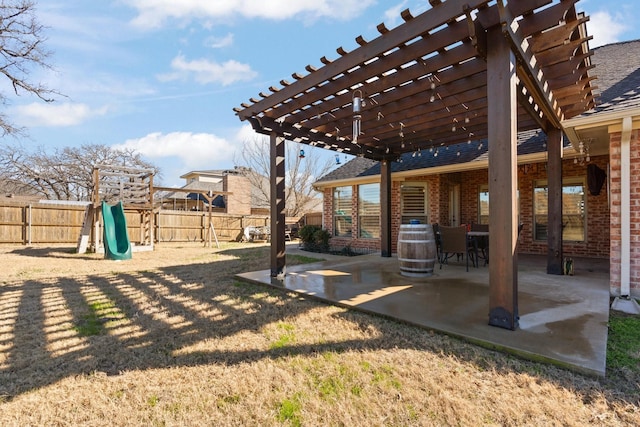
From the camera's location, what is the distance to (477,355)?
251 cm

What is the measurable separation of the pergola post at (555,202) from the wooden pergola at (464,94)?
1cm

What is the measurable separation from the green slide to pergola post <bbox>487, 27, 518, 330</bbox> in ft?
30.3

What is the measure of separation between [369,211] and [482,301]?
5893 millimetres

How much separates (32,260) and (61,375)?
Result: 8.18 meters

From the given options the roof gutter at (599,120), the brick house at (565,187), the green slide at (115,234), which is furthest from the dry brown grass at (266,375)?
the green slide at (115,234)

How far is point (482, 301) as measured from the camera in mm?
3752

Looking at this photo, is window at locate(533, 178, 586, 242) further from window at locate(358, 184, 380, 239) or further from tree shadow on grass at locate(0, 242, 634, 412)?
tree shadow on grass at locate(0, 242, 634, 412)

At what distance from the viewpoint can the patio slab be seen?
8.35 ft

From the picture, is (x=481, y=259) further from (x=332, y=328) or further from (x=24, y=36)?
(x=24, y=36)

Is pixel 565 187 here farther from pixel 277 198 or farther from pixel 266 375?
pixel 266 375

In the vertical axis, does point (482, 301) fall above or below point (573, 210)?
below

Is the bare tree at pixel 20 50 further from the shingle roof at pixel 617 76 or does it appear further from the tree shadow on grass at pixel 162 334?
the shingle roof at pixel 617 76

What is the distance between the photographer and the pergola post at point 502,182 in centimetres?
283

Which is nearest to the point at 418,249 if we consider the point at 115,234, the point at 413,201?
the point at 413,201
